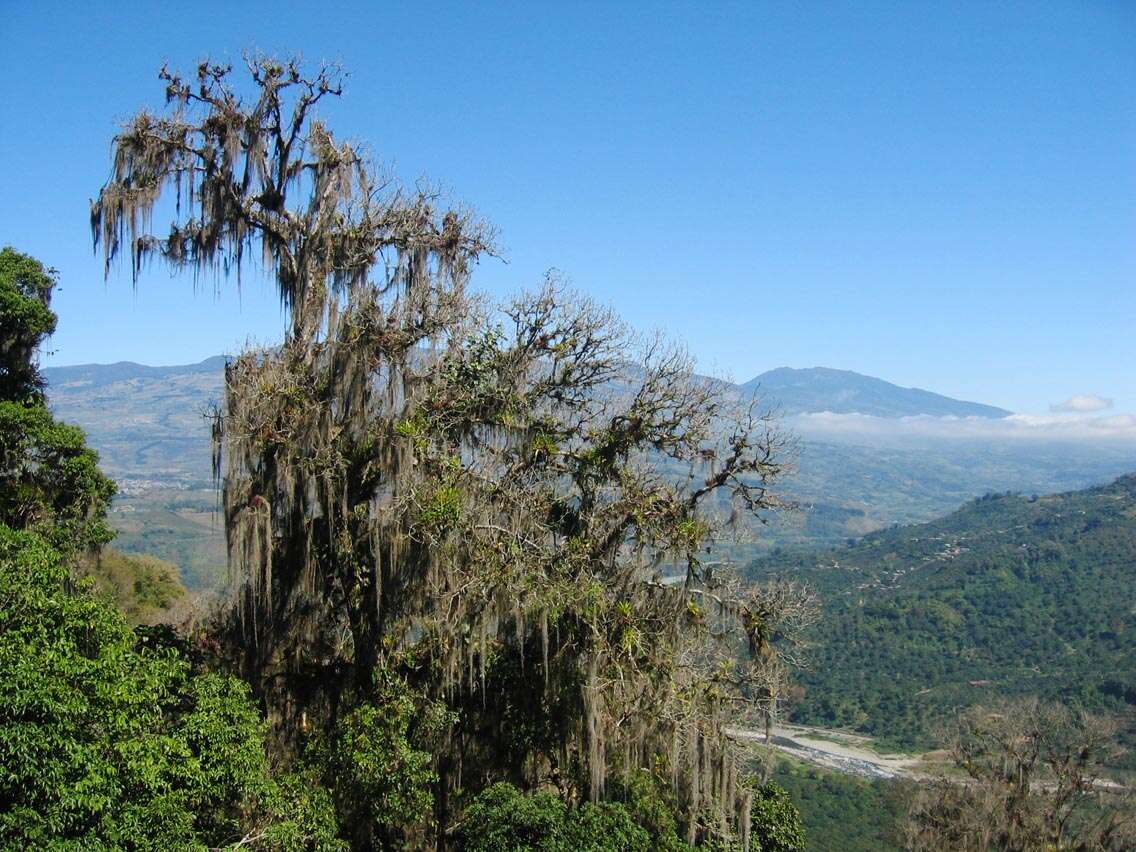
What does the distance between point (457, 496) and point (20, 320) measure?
8.38 meters

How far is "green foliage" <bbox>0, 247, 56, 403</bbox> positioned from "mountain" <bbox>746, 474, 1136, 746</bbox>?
55.1 m

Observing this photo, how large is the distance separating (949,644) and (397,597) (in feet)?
280

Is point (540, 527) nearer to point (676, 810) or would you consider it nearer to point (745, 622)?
point (745, 622)

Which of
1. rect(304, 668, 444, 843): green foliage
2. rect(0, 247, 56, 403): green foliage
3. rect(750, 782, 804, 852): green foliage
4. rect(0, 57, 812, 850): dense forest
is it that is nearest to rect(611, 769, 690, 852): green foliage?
rect(0, 57, 812, 850): dense forest

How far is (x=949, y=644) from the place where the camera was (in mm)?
85812

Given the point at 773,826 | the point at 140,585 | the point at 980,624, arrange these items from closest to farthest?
the point at 773,826
the point at 140,585
the point at 980,624

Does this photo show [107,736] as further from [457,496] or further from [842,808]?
[842,808]

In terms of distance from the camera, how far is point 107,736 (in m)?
8.42

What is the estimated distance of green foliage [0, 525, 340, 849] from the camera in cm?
763

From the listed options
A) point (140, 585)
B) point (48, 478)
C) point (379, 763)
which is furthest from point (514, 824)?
point (140, 585)

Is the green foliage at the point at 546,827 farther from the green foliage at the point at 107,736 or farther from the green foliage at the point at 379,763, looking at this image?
the green foliage at the point at 107,736

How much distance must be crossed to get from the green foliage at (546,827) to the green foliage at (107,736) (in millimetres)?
1804

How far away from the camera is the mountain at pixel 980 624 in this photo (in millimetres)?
70312

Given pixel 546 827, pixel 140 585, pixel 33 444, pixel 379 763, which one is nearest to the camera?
pixel 546 827
